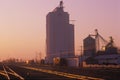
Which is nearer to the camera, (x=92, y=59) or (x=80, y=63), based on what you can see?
(x=80, y=63)

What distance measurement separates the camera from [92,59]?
15000 cm

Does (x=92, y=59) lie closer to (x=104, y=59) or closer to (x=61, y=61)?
(x=104, y=59)

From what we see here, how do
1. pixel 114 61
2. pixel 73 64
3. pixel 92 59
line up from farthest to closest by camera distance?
pixel 92 59
pixel 73 64
pixel 114 61

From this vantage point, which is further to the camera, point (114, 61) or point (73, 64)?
point (73, 64)

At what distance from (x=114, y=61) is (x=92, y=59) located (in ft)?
64.1

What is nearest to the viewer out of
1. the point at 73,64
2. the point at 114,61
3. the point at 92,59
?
the point at 114,61

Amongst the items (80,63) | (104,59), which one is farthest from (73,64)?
(104,59)

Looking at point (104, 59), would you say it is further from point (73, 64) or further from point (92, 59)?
point (73, 64)

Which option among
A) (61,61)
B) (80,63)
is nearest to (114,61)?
(80,63)

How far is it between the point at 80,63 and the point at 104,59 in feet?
53.0

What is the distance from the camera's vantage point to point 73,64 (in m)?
140

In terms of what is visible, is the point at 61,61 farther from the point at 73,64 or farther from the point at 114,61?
the point at 114,61

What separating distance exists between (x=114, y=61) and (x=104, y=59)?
16350 mm

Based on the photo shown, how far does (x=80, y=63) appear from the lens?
136625mm
